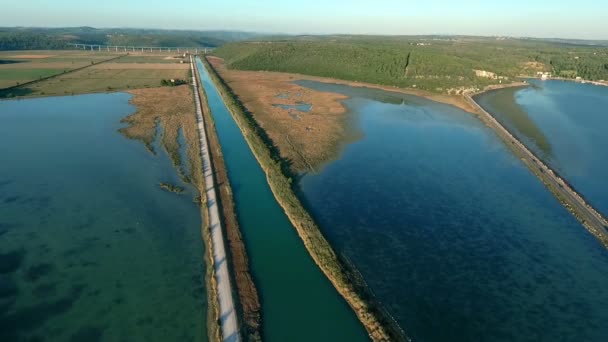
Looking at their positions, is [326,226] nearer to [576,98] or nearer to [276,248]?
[276,248]

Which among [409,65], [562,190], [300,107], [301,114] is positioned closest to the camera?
[562,190]

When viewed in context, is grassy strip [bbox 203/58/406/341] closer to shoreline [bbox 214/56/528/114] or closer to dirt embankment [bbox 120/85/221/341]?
dirt embankment [bbox 120/85/221/341]

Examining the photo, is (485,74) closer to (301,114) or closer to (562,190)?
(301,114)

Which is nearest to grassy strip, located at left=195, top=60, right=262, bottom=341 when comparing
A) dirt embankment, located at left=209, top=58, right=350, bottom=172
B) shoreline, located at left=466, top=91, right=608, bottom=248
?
dirt embankment, located at left=209, top=58, right=350, bottom=172

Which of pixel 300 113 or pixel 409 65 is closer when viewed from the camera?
pixel 300 113

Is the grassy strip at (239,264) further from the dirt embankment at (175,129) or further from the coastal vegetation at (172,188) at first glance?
the coastal vegetation at (172,188)

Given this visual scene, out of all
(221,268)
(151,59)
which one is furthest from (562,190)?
(151,59)
